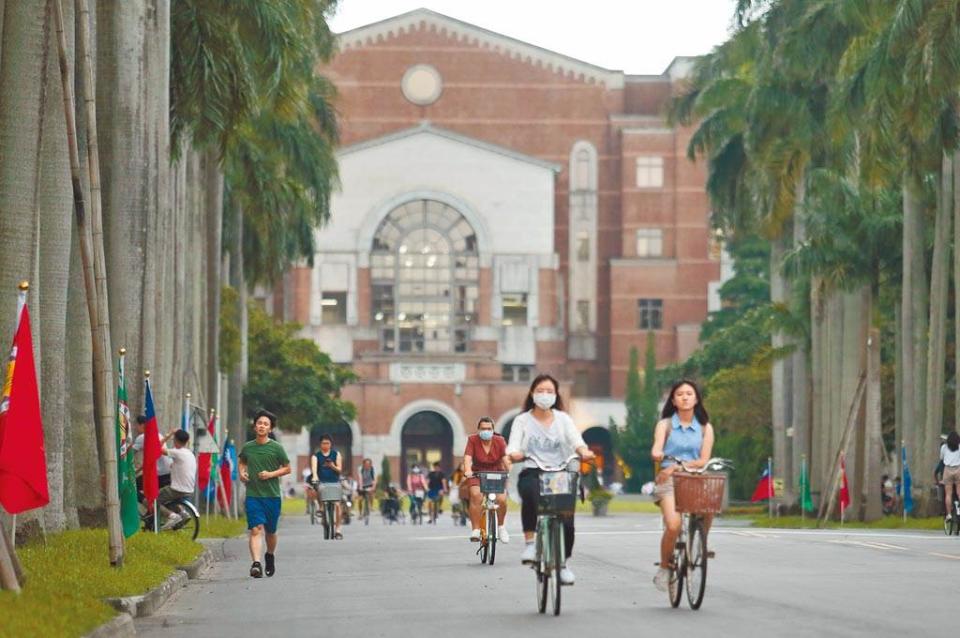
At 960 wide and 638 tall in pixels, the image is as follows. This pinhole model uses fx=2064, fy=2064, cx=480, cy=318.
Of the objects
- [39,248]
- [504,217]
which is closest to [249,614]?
[39,248]

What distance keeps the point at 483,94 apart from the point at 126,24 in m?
82.9

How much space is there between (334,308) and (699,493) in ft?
296

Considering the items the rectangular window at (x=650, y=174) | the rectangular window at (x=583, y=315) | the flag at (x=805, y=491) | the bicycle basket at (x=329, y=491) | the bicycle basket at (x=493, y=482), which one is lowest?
the flag at (x=805, y=491)

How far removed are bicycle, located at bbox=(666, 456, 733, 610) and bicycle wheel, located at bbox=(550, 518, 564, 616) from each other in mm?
918

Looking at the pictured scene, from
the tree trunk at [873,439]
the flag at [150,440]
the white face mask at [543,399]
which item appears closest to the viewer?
the white face mask at [543,399]

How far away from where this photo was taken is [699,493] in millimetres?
15266

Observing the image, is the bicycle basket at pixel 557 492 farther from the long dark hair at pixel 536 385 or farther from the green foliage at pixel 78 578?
the green foliage at pixel 78 578

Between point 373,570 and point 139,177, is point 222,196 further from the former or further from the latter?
point 373,570

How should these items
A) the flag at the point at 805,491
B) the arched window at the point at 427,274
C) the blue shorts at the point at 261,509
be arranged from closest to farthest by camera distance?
1. the blue shorts at the point at 261,509
2. the flag at the point at 805,491
3. the arched window at the point at 427,274

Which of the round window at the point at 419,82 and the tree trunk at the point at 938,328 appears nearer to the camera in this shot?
the tree trunk at the point at 938,328

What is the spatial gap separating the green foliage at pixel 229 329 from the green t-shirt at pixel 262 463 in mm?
32862

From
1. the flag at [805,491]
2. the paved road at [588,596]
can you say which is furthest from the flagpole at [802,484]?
the paved road at [588,596]

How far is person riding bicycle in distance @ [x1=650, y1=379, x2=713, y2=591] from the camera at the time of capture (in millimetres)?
15898

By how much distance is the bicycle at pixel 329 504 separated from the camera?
119 feet
